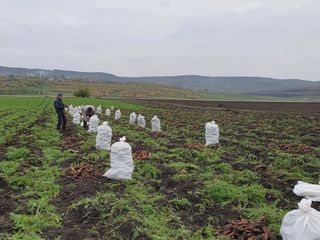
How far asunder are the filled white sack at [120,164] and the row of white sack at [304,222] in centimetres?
464

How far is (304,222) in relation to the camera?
5613mm

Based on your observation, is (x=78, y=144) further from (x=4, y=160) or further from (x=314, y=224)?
(x=314, y=224)

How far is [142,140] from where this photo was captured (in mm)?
17203

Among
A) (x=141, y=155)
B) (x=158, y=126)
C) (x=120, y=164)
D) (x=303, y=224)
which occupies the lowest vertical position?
(x=158, y=126)

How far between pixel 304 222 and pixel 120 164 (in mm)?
5109

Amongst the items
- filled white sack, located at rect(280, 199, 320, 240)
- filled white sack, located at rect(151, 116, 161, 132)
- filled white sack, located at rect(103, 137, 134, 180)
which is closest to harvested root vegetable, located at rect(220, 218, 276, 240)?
filled white sack, located at rect(280, 199, 320, 240)

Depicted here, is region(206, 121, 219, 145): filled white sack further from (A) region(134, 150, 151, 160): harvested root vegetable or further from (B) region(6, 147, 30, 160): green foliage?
(B) region(6, 147, 30, 160): green foliage

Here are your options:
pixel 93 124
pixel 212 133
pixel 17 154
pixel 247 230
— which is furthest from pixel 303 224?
pixel 93 124

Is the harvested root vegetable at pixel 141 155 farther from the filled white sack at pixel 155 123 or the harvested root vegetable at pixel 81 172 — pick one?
→ the filled white sack at pixel 155 123

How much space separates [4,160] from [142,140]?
19.2ft

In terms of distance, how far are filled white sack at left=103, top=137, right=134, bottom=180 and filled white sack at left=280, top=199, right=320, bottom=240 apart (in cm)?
465

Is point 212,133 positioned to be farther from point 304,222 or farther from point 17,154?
point 304,222

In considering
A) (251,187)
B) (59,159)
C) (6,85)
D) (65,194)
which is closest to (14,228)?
(65,194)

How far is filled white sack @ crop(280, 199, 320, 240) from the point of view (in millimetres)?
5500
